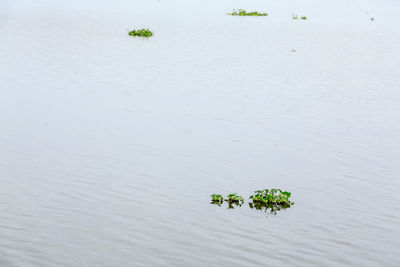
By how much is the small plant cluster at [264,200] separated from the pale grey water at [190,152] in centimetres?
34

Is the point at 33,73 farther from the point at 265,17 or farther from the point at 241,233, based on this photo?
the point at 265,17

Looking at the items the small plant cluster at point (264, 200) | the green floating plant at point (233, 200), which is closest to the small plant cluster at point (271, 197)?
the small plant cluster at point (264, 200)

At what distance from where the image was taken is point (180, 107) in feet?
85.3

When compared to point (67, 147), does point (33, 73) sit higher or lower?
higher

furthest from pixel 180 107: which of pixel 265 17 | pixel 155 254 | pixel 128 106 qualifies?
pixel 265 17

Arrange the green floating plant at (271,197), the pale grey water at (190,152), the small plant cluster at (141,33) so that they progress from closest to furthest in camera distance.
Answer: the pale grey water at (190,152) → the green floating plant at (271,197) → the small plant cluster at (141,33)

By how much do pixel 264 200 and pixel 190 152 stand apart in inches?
179

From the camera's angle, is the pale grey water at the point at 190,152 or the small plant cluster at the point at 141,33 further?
the small plant cluster at the point at 141,33

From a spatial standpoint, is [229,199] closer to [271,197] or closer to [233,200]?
[233,200]

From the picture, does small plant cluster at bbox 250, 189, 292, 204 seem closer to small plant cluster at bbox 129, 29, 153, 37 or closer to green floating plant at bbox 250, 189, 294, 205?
green floating plant at bbox 250, 189, 294, 205

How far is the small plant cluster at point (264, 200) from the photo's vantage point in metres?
16.2

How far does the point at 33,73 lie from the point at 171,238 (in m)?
19.2

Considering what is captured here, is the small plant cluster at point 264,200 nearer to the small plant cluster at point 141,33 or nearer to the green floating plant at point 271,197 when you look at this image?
the green floating plant at point 271,197

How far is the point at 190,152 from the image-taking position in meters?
20.3
